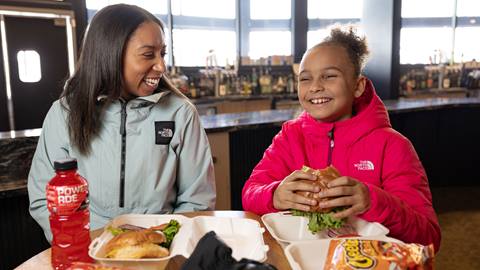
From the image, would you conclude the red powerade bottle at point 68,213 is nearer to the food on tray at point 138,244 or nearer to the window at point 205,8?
the food on tray at point 138,244

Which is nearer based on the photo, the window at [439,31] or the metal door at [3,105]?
the metal door at [3,105]

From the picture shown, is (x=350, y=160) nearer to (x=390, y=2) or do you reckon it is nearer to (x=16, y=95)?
(x=16, y=95)

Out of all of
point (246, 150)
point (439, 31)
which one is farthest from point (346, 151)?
point (439, 31)

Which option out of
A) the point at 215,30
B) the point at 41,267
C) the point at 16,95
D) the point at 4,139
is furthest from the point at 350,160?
the point at 215,30

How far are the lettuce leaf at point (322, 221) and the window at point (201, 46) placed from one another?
17.7 ft

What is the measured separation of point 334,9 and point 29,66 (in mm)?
4891

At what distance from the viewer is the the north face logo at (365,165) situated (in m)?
1.42

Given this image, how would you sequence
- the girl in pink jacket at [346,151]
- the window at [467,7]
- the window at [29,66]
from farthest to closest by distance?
the window at [467,7] → the window at [29,66] → the girl in pink jacket at [346,151]

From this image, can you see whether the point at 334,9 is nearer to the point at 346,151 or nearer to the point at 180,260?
the point at 346,151

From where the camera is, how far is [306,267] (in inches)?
36.8

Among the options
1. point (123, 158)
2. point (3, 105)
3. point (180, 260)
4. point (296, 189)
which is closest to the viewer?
point (180, 260)

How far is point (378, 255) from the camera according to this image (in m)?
0.83

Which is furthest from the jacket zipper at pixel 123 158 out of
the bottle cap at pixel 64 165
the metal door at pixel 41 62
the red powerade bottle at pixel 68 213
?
the metal door at pixel 41 62

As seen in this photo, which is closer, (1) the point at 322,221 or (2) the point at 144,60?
(1) the point at 322,221
